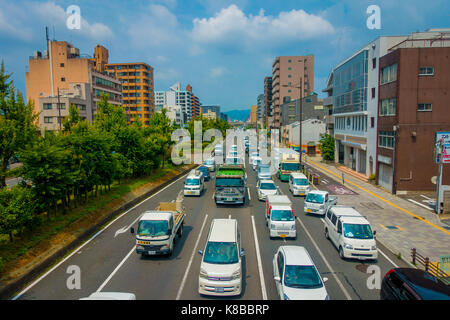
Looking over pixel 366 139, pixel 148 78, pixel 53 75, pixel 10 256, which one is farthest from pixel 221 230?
pixel 148 78

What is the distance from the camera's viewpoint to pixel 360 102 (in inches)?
1565

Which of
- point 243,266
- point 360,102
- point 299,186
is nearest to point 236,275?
point 243,266

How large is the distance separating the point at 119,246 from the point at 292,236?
31.6ft

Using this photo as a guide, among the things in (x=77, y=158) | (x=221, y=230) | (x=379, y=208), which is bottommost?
(x=379, y=208)

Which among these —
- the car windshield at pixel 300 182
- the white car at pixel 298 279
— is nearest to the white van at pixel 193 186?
the car windshield at pixel 300 182

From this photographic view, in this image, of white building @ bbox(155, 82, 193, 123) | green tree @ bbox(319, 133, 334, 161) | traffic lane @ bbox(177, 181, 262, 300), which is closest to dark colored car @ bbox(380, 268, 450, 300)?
traffic lane @ bbox(177, 181, 262, 300)

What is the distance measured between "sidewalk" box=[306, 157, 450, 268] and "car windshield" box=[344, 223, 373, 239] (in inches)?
91.6

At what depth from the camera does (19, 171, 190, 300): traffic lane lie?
1224 centimetres

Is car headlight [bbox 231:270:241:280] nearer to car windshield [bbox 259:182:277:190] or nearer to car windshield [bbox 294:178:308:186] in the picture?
car windshield [bbox 259:182:277:190]

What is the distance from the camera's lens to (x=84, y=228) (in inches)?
751

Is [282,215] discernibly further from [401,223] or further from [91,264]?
[91,264]

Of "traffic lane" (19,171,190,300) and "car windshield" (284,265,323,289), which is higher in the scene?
"car windshield" (284,265,323,289)

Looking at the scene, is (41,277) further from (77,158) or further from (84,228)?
(77,158)

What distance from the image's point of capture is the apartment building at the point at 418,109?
28.9 m
